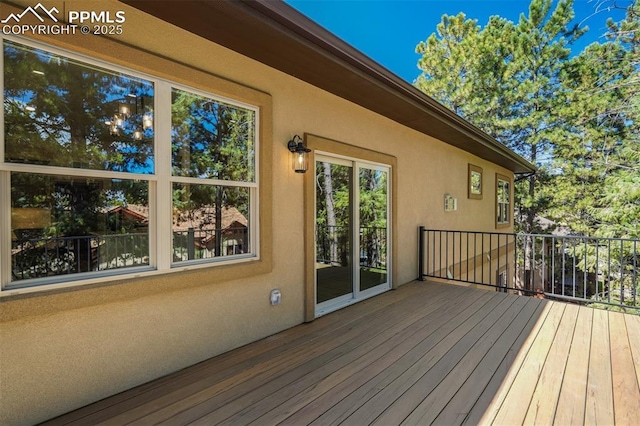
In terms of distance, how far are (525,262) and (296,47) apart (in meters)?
5.23

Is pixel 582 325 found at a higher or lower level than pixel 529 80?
lower

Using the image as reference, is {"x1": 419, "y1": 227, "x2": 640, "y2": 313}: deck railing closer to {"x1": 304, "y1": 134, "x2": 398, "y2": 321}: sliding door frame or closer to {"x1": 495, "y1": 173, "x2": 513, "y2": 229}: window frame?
{"x1": 495, "y1": 173, "x2": 513, "y2": 229}: window frame

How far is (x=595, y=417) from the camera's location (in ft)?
6.12

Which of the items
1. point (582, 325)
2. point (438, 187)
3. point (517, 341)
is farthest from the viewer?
point (438, 187)

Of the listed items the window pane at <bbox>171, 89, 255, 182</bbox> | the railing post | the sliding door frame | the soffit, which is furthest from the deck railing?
the window pane at <bbox>171, 89, 255, 182</bbox>

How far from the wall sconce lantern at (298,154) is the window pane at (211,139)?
1.50 ft

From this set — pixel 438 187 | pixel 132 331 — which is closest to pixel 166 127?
pixel 132 331

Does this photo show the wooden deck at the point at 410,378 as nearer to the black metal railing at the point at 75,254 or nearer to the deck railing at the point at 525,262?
the deck railing at the point at 525,262

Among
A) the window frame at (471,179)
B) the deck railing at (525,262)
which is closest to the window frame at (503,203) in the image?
the deck railing at (525,262)

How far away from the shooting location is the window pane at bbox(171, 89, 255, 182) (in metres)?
2.52

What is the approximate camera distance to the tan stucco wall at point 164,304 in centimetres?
181

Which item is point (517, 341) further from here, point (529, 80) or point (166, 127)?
point (529, 80)

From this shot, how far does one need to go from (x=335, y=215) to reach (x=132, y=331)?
2553mm

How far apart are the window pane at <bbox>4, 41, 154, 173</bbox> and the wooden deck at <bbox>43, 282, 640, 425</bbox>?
5.59 feet
